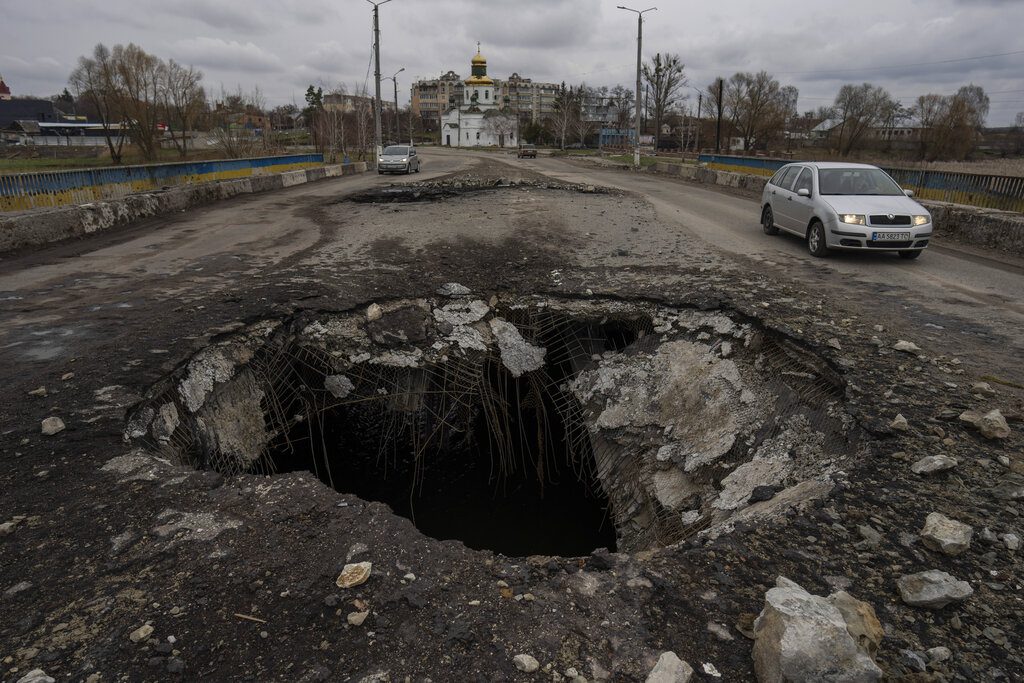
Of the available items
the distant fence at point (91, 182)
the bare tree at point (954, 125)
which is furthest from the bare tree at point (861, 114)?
the distant fence at point (91, 182)

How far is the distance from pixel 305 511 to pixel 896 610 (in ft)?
9.90

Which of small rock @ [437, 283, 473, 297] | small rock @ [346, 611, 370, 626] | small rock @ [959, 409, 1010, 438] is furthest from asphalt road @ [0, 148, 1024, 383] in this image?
small rock @ [346, 611, 370, 626]

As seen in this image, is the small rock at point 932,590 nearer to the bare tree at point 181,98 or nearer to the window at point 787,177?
the window at point 787,177

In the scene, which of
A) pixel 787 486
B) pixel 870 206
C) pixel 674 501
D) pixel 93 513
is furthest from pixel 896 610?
pixel 870 206

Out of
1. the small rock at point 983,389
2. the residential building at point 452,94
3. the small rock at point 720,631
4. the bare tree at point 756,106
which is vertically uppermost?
the residential building at point 452,94

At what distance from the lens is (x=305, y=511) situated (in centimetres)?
331

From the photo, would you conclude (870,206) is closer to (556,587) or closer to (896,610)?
(896,610)

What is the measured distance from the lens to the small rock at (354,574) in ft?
9.07

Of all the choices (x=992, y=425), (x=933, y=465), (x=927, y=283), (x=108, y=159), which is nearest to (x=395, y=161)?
(x=927, y=283)

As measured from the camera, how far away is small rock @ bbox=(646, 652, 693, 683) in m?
Result: 2.29

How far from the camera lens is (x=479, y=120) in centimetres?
9406

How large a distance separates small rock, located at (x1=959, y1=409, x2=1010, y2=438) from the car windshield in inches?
270

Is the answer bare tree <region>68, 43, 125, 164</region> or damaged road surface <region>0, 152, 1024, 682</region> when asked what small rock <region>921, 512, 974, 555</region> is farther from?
bare tree <region>68, 43, 125, 164</region>

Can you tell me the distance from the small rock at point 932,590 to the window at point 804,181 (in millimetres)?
8788
